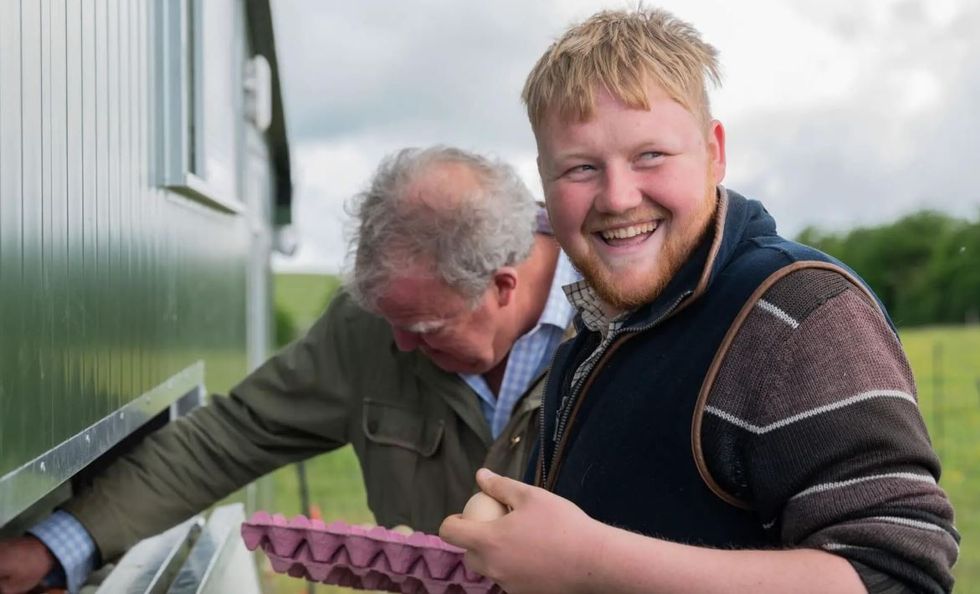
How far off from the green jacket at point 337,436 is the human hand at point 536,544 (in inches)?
57.5

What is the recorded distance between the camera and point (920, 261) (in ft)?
152

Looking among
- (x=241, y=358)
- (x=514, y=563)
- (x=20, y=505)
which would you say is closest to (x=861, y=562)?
(x=514, y=563)

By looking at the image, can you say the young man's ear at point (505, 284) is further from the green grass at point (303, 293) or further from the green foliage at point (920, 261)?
the green foliage at point (920, 261)

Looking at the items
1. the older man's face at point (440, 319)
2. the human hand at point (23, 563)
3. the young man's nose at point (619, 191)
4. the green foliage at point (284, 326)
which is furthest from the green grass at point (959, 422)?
the green foliage at point (284, 326)

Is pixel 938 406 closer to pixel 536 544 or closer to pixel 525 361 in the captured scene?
pixel 525 361

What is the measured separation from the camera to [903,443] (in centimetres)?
164

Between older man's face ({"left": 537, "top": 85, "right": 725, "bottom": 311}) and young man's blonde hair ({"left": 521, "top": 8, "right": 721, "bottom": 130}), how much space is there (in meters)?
0.02

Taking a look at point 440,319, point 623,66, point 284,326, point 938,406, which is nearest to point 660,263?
point 623,66

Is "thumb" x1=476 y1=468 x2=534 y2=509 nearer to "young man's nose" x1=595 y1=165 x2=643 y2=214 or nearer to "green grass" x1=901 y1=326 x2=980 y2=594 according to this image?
"young man's nose" x1=595 y1=165 x2=643 y2=214

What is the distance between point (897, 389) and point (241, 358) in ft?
16.1

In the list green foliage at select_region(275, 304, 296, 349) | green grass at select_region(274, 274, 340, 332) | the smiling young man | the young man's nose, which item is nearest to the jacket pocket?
the smiling young man

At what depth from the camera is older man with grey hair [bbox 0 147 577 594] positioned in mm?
3293

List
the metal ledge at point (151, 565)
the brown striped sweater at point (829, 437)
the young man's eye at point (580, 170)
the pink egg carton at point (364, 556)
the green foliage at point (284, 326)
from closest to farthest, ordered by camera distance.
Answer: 1. the brown striped sweater at point (829, 437)
2. the young man's eye at point (580, 170)
3. the pink egg carton at point (364, 556)
4. the metal ledge at point (151, 565)
5. the green foliage at point (284, 326)

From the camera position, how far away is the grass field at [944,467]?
33.3 ft
